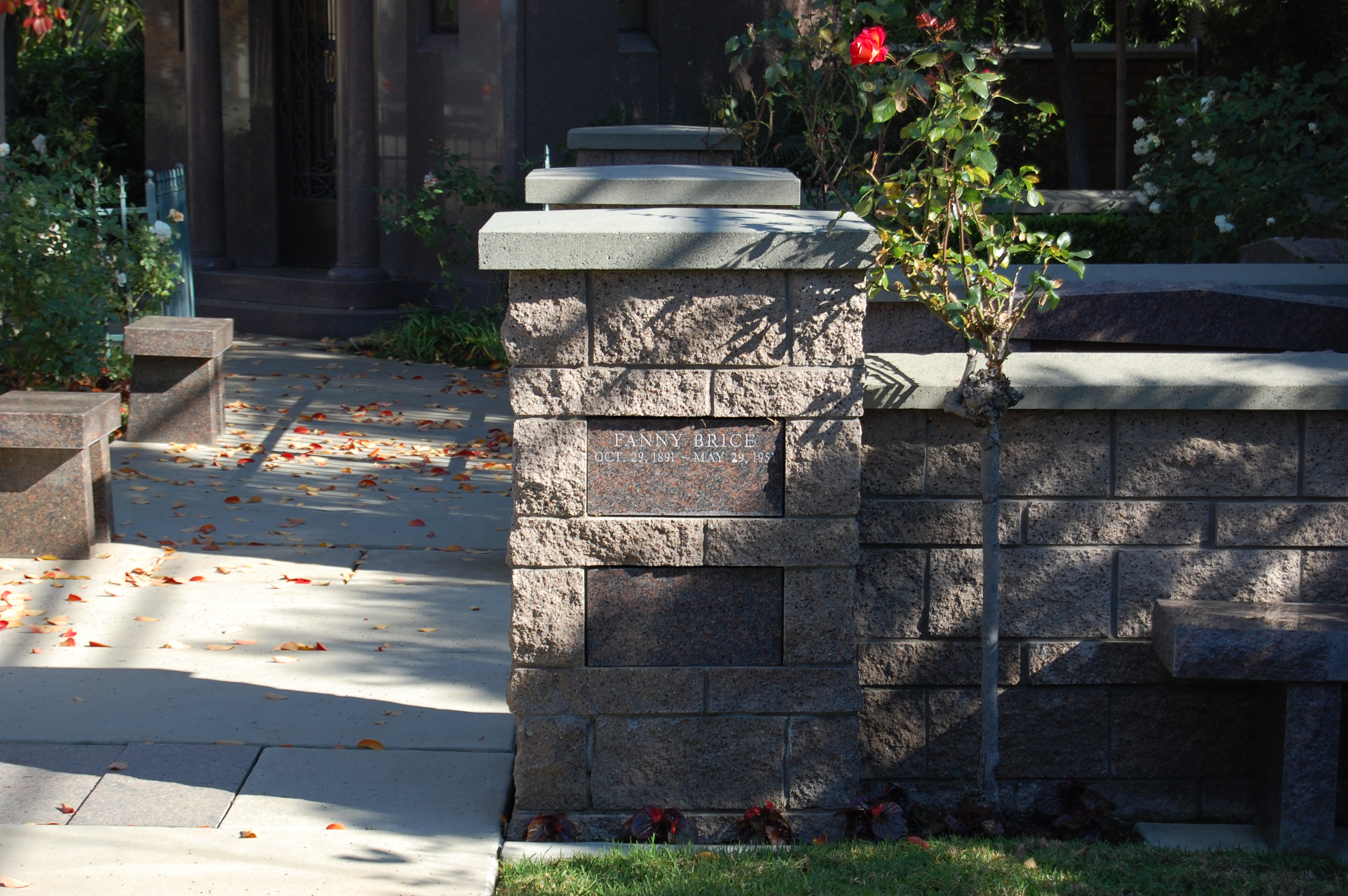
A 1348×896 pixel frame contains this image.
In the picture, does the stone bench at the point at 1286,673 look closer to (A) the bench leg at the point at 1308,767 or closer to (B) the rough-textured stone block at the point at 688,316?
(A) the bench leg at the point at 1308,767

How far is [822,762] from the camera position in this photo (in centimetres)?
375

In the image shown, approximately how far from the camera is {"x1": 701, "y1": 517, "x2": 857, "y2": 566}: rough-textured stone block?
3.63 meters

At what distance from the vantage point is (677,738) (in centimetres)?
371

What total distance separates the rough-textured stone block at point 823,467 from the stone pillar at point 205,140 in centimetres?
1149

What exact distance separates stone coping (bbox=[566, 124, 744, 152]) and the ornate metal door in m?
6.03

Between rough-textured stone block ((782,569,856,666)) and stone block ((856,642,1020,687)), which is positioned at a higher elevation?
rough-textured stone block ((782,569,856,666))

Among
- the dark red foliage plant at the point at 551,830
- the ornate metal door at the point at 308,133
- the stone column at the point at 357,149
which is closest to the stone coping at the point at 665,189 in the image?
the dark red foliage plant at the point at 551,830

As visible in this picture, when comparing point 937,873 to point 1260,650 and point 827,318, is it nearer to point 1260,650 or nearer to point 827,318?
point 1260,650

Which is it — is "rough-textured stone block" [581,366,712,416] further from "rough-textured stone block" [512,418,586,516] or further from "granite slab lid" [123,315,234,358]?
"granite slab lid" [123,315,234,358]

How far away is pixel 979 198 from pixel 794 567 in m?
1.14

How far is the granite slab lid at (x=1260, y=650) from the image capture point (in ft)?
11.7

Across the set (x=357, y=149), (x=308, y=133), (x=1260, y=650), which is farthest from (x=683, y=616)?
(x=308, y=133)

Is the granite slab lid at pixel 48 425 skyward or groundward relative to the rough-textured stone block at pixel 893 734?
skyward

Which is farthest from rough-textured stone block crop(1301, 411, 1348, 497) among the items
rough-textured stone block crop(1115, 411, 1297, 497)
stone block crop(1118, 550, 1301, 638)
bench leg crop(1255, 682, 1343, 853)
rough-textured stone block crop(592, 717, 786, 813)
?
rough-textured stone block crop(592, 717, 786, 813)
